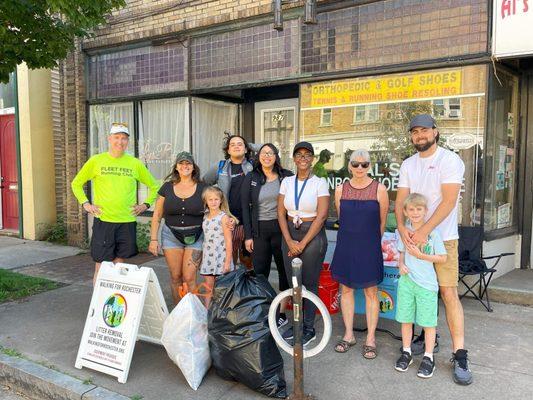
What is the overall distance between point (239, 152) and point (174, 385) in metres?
2.17

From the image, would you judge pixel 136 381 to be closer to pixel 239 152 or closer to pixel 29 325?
pixel 29 325

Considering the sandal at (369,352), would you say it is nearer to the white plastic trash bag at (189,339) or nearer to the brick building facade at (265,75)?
the white plastic trash bag at (189,339)

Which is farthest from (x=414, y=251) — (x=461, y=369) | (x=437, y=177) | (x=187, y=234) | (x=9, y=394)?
(x=9, y=394)

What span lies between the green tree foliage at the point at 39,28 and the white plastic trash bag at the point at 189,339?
11.3 ft

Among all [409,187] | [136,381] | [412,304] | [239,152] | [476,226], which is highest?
[239,152]

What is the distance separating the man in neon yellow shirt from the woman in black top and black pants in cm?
115

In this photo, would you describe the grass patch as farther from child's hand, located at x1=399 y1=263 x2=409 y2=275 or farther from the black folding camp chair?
the black folding camp chair

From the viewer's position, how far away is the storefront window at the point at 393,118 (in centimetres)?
509

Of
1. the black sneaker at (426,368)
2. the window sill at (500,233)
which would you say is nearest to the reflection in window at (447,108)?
the window sill at (500,233)

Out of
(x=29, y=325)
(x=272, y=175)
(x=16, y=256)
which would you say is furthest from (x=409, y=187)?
(x=16, y=256)

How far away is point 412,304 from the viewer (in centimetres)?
363

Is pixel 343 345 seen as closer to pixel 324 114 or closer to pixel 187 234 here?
pixel 187 234

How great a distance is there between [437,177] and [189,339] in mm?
2150

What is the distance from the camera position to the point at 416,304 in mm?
3619
